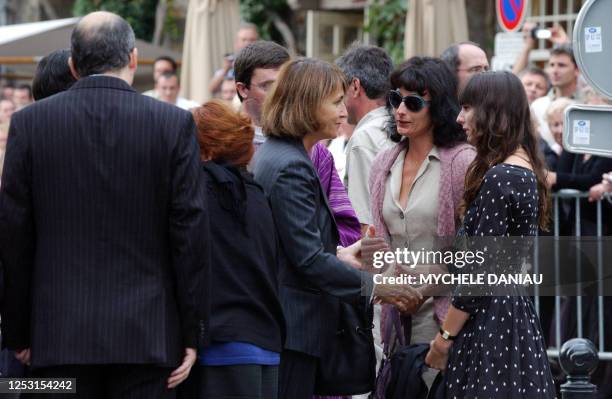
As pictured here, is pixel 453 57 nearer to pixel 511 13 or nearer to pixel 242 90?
pixel 242 90

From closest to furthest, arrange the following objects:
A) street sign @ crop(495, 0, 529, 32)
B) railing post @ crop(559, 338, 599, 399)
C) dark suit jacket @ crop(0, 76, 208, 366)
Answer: dark suit jacket @ crop(0, 76, 208, 366), railing post @ crop(559, 338, 599, 399), street sign @ crop(495, 0, 529, 32)

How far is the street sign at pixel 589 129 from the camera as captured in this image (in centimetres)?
554

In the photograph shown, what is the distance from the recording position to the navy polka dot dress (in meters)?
5.00

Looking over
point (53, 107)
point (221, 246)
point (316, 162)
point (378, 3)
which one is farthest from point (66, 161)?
point (378, 3)

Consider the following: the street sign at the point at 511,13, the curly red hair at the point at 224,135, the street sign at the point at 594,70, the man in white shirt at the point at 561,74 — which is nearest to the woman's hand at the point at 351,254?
the curly red hair at the point at 224,135

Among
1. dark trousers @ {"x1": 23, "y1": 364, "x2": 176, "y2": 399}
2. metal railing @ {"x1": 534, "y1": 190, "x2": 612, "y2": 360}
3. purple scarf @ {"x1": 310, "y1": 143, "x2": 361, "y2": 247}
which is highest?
purple scarf @ {"x1": 310, "y1": 143, "x2": 361, "y2": 247}

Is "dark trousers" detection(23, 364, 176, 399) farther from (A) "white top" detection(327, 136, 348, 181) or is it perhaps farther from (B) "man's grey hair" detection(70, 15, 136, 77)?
(A) "white top" detection(327, 136, 348, 181)

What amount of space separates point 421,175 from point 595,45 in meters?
0.95

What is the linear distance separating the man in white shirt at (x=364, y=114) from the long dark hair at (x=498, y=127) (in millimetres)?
1025

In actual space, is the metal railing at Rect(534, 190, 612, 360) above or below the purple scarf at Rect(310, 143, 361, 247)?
below

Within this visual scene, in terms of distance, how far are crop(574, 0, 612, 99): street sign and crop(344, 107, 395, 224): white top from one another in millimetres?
1145

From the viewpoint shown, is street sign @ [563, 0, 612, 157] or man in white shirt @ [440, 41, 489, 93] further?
man in white shirt @ [440, 41, 489, 93]

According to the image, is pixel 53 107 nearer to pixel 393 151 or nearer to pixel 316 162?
pixel 316 162

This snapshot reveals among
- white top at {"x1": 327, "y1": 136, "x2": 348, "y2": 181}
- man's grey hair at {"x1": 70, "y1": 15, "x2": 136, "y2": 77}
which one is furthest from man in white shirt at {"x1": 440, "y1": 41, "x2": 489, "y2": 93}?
man's grey hair at {"x1": 70, "y1": 15, "x2": 136, "y2": 77}
